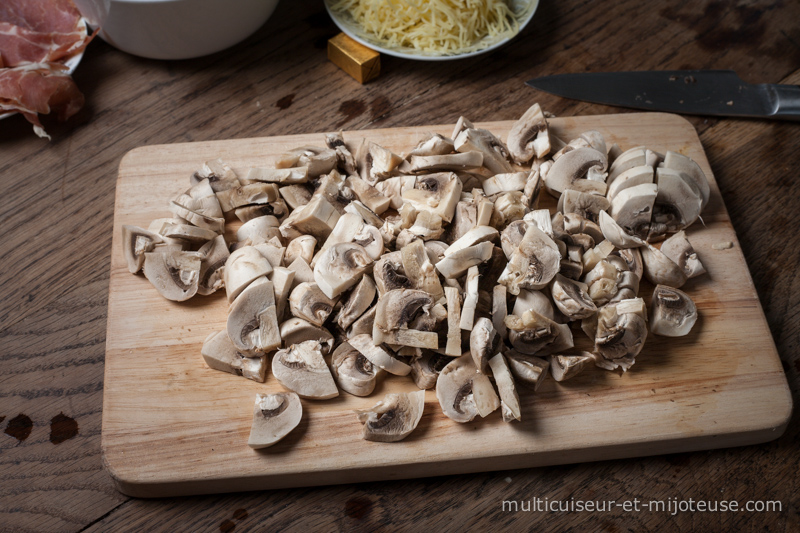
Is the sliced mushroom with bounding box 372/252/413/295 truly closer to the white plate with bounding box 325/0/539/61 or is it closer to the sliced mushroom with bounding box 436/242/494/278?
the sliced mushroom with bounding box 436/242/494/278

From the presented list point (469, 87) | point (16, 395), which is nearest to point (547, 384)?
point (469, 87)

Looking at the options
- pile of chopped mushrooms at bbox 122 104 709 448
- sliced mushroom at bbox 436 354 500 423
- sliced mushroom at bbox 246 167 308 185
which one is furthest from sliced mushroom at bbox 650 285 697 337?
sliced mushroom at bbox 246 167 308 185

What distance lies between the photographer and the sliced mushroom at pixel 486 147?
2.19m

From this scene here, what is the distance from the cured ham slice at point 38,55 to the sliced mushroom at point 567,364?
2095 millimetres

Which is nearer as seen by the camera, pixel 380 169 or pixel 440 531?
pixel 440 531

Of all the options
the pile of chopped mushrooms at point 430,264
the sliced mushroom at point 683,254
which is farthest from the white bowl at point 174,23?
the sliced mushroom at point 683,254

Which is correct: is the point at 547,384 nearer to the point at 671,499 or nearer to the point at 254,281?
the point at 671,499

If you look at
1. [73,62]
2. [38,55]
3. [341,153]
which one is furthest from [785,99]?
[38,55]

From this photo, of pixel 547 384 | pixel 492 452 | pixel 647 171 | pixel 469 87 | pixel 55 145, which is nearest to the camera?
pixel 492 452

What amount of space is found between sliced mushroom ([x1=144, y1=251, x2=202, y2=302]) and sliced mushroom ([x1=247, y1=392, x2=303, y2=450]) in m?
0.43

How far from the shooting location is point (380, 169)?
2.23 m

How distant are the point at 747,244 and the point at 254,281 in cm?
176

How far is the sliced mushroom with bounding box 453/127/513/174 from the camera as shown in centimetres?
219

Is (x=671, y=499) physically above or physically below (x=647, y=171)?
below
